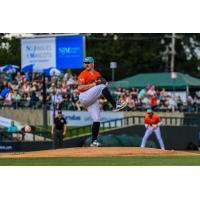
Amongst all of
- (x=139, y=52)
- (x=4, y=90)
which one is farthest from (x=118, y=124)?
(x=139, y=52)

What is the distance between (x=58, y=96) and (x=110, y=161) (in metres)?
14.5

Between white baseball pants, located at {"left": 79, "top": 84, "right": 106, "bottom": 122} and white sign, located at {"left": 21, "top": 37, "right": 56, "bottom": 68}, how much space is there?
984 cm

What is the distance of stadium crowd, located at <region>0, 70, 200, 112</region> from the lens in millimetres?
29484

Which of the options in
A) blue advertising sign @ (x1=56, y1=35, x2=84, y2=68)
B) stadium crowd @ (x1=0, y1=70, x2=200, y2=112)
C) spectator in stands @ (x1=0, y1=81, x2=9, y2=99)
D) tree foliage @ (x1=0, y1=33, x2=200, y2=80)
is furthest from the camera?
tree foliage @ (x1=0, y1=33, x2=200, y2=80)

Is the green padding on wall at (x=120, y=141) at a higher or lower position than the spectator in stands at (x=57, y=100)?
lower

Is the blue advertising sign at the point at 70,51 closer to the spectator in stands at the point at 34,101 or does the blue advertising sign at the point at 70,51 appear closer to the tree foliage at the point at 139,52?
the spectator in stands at the point at 34,101

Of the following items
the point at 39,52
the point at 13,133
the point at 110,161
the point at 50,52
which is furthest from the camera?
the point at 39,52

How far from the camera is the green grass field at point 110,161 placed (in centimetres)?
1453

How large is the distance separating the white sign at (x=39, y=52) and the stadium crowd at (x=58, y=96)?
1.49m

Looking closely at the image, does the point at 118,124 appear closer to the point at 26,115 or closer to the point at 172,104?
the point at 172,104

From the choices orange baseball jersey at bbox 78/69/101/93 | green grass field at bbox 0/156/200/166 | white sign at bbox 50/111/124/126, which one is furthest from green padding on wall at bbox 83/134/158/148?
green grass field at bbox 0/156/200/166

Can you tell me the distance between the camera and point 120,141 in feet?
85.4

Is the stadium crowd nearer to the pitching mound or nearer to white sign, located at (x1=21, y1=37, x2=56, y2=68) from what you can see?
white sign, located at (x1=21, y1=37, x2=56, y2=68)

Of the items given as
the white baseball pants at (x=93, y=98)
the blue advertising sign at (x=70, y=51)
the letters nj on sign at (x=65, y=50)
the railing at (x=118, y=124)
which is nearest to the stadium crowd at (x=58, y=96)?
the railing at (x=118, y=124)
